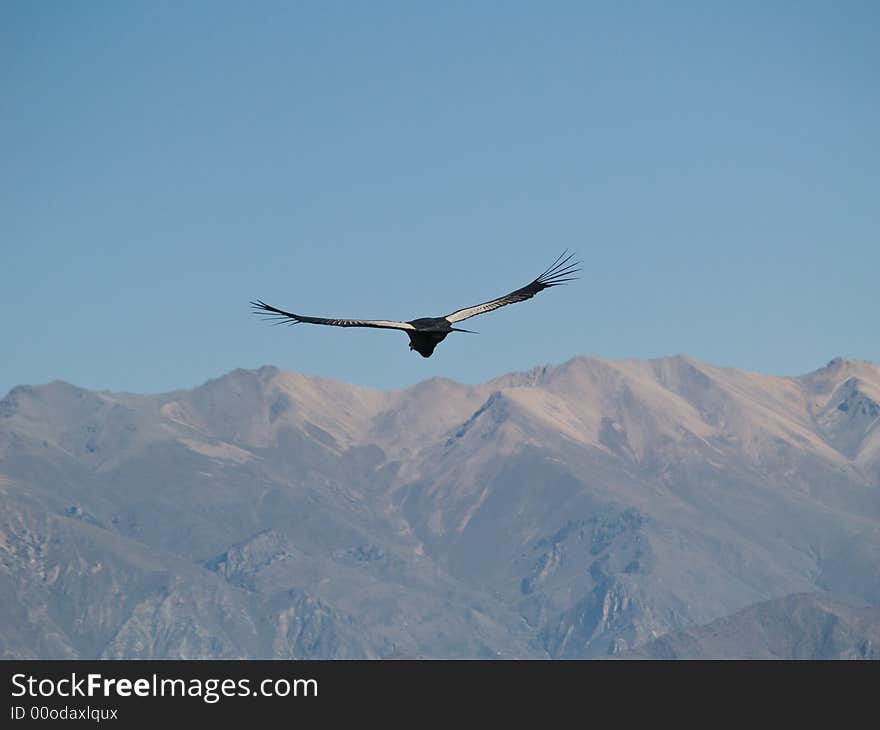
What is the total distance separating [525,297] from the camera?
2726 inches
